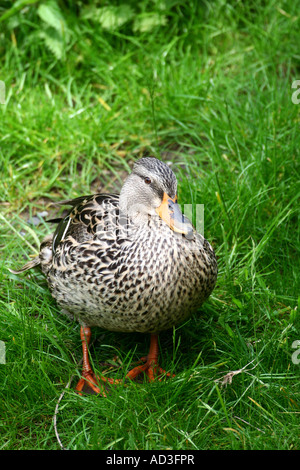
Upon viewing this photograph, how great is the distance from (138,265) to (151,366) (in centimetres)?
59

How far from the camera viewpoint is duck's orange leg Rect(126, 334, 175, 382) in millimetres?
3104

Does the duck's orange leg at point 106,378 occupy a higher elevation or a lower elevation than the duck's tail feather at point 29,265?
lower

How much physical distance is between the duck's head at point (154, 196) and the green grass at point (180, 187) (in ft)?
1.85

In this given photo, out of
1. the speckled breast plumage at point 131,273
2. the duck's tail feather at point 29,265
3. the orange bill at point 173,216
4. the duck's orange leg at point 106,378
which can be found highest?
the orange bill at point 173,216

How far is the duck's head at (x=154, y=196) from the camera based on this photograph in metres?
2.84

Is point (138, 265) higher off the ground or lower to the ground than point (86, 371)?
higher

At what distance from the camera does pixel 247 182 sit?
12.8 feet

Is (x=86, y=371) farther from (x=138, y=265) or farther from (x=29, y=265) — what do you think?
(x=29, y=265)

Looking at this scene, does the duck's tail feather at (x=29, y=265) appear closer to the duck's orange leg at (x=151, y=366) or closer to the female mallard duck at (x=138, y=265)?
the female mallard duck at (x=138, y=265)

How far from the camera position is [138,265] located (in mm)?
2859

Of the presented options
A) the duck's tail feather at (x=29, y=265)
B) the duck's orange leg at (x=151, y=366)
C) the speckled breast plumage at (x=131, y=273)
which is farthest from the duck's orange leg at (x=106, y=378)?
the duck's tail feather at (x=29, y=265)

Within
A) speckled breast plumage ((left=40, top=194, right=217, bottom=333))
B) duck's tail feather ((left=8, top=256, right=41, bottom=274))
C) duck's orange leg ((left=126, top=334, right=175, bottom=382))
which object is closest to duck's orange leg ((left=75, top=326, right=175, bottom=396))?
duck's orange leg ((left=126, top=334, right=175, bottom=382))

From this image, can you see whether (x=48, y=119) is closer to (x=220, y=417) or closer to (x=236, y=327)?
(x=236, y=327)

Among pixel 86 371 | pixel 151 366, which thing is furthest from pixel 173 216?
pixel 86 371
